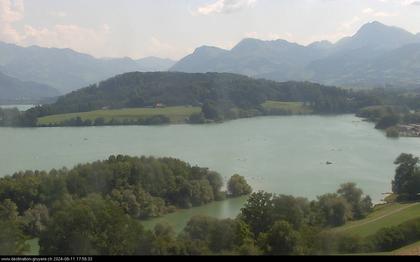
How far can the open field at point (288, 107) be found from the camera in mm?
46138

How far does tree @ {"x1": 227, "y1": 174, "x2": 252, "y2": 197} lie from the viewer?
15.9m

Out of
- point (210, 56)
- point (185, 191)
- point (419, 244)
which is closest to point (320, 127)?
point (185, 191)

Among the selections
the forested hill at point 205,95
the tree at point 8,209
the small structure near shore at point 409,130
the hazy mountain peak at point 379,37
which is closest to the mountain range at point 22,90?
the forested hill at point 205,95

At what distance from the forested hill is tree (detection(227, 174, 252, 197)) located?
28.2m

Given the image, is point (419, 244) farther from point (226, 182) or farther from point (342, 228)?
point (226, 182)

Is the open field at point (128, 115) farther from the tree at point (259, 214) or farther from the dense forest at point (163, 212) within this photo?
the tree at point (259, 214)

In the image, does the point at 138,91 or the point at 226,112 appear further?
the point at 138,91

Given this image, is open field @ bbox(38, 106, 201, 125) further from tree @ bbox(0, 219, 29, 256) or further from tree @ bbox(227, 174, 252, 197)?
tree @ bbox(0, 219, 29, 256)

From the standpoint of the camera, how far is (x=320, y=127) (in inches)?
1384

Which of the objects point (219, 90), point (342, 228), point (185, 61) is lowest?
point (342, 228)

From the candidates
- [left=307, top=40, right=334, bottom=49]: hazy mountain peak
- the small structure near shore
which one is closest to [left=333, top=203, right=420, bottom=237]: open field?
the small structure near shore

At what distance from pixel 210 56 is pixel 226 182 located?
143741 millimetres

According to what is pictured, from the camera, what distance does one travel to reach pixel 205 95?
50438mm

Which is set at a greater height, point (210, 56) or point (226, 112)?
point (210, 56)
